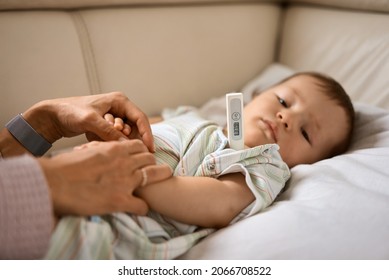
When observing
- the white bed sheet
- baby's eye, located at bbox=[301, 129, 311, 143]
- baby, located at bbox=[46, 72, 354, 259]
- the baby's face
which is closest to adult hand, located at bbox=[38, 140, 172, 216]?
baby, located at bbox=[46, 72, 354, 259]

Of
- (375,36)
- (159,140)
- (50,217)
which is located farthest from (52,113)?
(375,36)

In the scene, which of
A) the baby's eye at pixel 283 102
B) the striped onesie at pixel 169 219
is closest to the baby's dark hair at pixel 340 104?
the baby's eye at pixel 283 102

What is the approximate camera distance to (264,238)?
29.5 inches

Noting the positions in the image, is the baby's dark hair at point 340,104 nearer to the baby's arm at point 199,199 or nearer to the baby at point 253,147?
the baby at point 253,147

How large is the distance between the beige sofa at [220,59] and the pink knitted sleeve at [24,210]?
0.98 ft

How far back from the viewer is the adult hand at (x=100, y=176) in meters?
0.67

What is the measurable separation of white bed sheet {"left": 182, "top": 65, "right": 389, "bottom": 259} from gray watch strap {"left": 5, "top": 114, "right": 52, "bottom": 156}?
463mm

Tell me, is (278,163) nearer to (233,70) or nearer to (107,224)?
(107,224)

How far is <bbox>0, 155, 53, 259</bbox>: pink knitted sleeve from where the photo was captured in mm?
614

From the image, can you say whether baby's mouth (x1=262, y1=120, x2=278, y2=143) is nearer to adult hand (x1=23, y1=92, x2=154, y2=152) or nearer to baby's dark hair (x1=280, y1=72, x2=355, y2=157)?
baby's dark hair (x1=280, y1=72, x2=355, y2=157)

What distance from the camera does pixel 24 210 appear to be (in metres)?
0.62

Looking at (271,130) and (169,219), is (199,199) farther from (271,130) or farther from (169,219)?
(271,130)

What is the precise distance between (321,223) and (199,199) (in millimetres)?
250

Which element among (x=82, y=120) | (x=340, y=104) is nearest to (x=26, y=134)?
(x=82, y=120)
